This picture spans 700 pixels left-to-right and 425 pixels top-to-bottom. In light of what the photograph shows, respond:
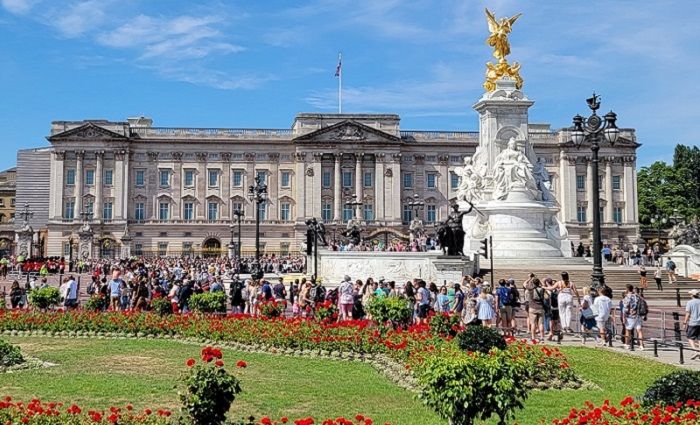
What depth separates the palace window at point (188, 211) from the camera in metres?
82.8

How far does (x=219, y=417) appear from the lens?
6785 mm

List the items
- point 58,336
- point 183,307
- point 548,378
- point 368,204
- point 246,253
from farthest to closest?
1. point 368,204
2. point 246,253
3. point 183,307
4. point 58,336
5. point 548,378

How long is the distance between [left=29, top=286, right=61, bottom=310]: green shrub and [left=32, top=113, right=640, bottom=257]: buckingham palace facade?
2327 inches

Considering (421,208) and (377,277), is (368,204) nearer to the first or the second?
(421,208)

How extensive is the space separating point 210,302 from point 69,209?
6690 centimetres

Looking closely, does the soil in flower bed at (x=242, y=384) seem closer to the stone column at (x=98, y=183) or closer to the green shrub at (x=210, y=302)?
the green shrub at (x=210, y=302)

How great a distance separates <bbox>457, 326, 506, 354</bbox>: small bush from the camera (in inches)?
412

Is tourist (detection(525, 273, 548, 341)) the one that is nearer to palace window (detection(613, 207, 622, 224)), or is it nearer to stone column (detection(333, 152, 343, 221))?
stone column (detection(333, 152, 343, 221))

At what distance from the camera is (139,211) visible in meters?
82.1

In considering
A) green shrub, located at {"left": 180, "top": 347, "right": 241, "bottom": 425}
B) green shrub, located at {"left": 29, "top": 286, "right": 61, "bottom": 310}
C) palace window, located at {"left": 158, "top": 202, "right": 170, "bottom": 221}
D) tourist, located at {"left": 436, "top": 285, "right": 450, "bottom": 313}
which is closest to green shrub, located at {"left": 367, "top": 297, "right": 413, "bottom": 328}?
tourist, located at {"left": 436, "top": 285, "right": 450, "bottom": 313}

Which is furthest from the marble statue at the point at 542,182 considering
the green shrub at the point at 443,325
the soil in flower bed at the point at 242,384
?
the soil in flower bed at the point at 242,384

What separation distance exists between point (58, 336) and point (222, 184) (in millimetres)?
66745

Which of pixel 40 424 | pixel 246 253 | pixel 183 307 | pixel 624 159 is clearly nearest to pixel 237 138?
pixel 246 253

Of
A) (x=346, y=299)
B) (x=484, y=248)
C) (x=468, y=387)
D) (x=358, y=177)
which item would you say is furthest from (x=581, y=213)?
(x=468, y=387)
